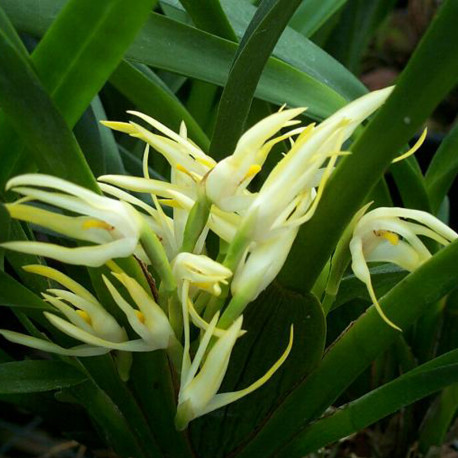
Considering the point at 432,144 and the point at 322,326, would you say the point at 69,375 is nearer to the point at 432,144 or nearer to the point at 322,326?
the point at 322,326

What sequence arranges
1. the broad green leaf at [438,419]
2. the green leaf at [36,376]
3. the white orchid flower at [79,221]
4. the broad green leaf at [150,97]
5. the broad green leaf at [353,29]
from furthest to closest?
the broad green leaf at [353,29] < the broad green leaf at [438,419] < the broad green leaf at [150,97] < the green leaf at [36,376] < the white orchid flower at [79,221]

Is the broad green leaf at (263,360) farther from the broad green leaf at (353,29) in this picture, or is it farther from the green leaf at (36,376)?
the broad green leaf at (353,29)

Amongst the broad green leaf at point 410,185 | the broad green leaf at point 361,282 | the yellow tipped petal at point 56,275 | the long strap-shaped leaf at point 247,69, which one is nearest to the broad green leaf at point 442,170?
the broad green leaf at point 410,185

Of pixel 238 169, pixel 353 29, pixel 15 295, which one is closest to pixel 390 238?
pixel 238 169

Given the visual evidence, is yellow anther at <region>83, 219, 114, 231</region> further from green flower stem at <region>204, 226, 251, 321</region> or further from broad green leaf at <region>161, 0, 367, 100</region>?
broad green leaf at <region>161, 0, 367, 100</region>

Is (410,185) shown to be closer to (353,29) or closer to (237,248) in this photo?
(237,248)
